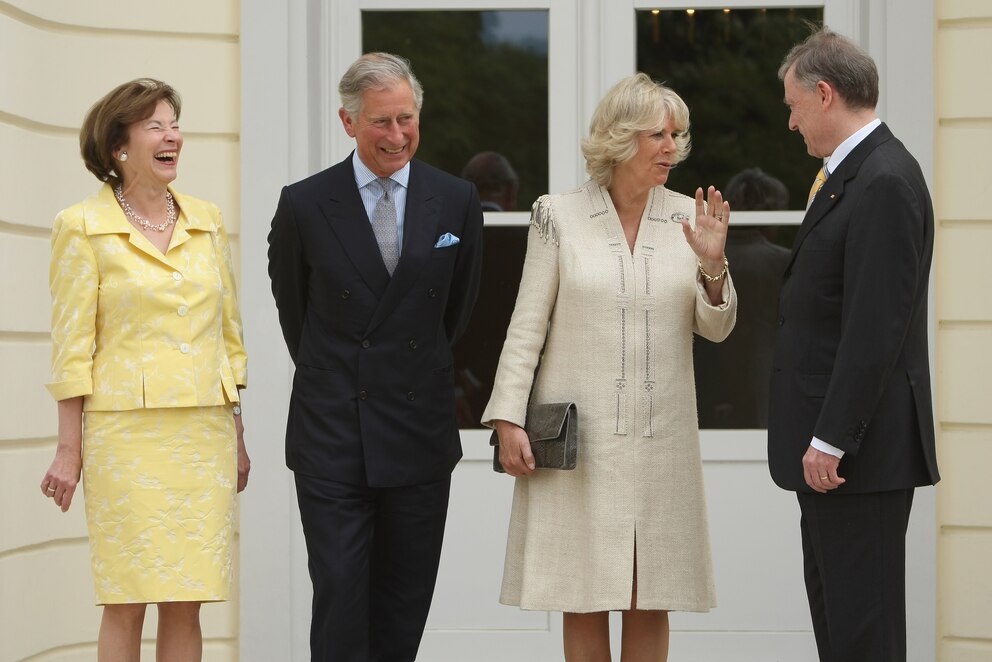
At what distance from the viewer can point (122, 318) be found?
355 cm

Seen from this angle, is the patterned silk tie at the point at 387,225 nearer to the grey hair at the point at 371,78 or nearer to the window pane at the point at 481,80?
the grey hair at the point at 371,78

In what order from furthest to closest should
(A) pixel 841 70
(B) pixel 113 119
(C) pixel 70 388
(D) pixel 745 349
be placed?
(D) pixel 745 349 < (B) pixel 113 119 < (C) pixel 70 388 < (A) pixel 841 70

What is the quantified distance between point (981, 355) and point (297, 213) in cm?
247

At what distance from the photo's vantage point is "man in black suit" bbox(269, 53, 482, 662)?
360 cm

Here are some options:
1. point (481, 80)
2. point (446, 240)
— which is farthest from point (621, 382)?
point (481, 80)

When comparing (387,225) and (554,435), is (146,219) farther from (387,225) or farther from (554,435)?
(554,435)

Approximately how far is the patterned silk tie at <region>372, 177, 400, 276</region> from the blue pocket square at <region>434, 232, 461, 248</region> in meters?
0.11

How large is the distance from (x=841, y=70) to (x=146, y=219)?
6.08 ft

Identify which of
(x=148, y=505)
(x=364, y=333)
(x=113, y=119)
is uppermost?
(x=113, y=119)

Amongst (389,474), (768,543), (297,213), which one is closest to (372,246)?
(297,213)

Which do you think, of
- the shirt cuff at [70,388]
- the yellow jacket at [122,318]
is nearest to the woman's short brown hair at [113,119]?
the yellow jacket at [122,318]

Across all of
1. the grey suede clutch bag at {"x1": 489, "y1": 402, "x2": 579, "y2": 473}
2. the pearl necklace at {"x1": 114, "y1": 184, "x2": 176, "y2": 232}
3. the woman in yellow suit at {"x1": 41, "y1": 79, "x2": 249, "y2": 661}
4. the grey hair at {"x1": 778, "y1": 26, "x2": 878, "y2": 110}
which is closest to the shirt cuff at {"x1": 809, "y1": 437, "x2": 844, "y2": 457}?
the grey suede clutch bag at {"x1": 489, "y1": 402, "x2": 579, "y2": 473}

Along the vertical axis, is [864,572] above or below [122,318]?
below

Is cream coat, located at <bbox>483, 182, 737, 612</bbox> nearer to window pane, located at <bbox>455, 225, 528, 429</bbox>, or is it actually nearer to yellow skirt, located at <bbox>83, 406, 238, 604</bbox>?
yellow skirt, located at <bbox>83, 406, 238, 604</bbox>
